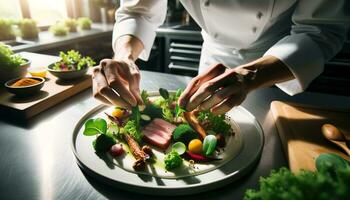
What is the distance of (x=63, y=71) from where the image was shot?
43.4 inches

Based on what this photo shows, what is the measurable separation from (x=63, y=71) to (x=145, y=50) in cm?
36

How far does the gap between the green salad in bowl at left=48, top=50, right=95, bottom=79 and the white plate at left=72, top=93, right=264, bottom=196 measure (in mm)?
433

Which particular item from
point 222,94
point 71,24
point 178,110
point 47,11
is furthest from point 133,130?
point 47,11

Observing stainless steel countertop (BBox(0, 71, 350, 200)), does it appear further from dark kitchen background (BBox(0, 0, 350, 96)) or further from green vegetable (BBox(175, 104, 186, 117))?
dark kitchen background (BBox(0, 0, 350, 96))

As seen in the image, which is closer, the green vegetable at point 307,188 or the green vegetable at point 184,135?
the green vegetable at point 307,188

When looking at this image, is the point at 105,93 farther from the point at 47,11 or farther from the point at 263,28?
the point at 47,11

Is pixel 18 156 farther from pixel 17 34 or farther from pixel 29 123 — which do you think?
pixel 17 34

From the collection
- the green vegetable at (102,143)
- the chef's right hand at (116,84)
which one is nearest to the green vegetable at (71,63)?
the chef's right hand at (116,84)

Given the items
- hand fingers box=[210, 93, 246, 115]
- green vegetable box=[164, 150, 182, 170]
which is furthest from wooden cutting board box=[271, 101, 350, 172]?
green vegetable box=[164, 150, 182, 170]

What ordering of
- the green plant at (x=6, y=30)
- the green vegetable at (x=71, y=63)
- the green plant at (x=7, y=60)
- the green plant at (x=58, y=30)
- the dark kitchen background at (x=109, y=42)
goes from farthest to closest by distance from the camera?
1. the green plant at (x=58, y=30)
2. the green plant at (x=6, y=30)
3. the dark kitchen background at (x=109, y=42)
4. the green vegetable at (x=71, y=63)
5. the green plant at (x=7, y=60)

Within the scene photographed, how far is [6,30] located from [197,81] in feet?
6.52

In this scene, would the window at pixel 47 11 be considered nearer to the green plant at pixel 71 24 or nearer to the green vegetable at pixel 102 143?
the green plant at pixel 71 24

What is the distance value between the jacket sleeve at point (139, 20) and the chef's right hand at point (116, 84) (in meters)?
0.27

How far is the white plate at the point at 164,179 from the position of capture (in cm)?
56
